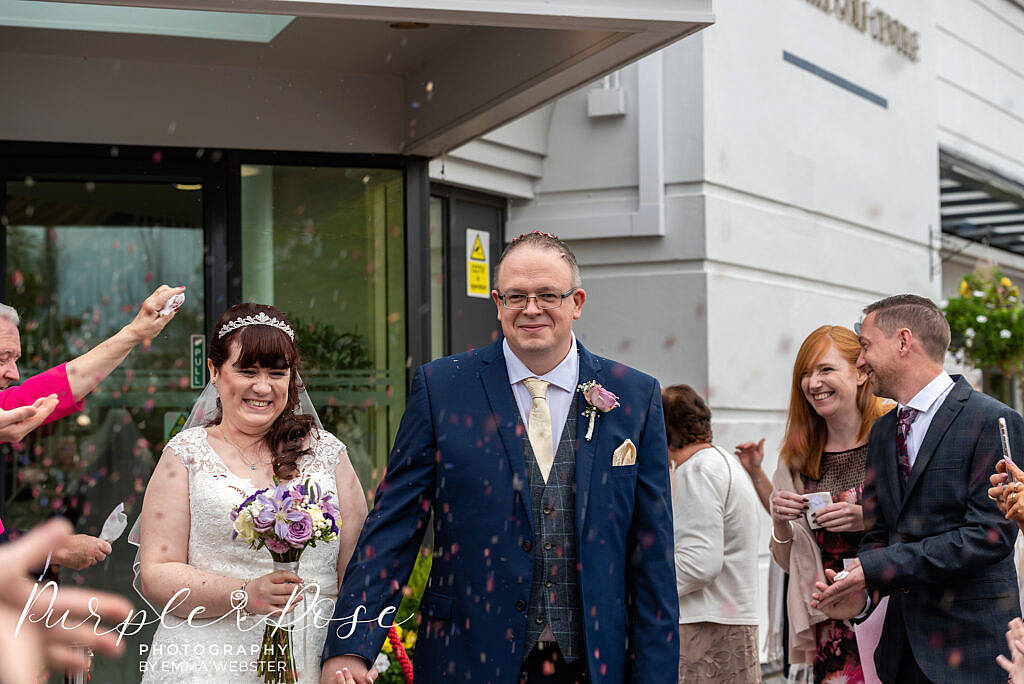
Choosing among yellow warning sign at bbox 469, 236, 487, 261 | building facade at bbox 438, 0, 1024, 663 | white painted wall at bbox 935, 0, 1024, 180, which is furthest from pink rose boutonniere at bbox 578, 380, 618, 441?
white painted wall at bbox 935, 0, 1024, 180

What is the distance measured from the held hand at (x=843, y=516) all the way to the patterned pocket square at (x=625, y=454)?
1523 mm

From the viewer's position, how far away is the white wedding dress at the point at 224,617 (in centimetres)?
367

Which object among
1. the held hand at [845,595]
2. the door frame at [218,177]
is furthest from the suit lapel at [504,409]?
the door frame at [218,177]

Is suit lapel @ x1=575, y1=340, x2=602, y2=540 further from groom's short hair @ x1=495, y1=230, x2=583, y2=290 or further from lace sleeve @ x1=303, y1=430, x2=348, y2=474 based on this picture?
lace sleeve @ x1=303, y1=430, x2=348, y2=474

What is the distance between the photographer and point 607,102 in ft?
27.8

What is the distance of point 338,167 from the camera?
6816mm

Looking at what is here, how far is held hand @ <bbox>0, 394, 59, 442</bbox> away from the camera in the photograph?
2771 mm

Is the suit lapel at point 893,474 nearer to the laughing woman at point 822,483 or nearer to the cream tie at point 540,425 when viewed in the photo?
the laughing woman at point 822,483

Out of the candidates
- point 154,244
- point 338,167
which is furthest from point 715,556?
point 154,244

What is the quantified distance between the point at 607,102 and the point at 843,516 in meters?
4.67

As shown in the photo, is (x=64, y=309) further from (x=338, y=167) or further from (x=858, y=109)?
(x=858, y=109)

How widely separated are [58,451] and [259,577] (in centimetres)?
468

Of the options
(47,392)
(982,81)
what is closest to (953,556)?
(47,392)

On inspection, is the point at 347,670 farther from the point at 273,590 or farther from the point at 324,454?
the point at 324,454
